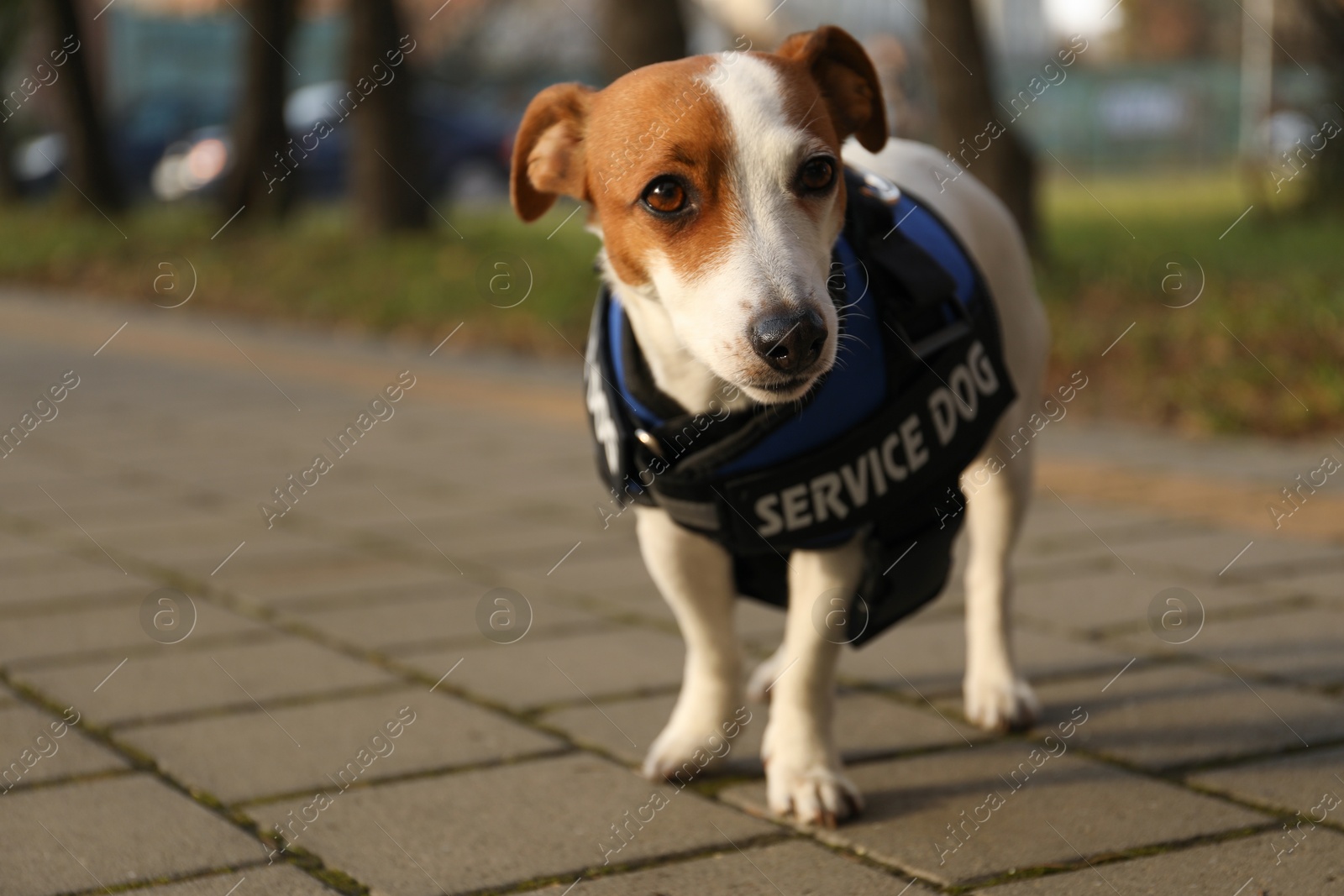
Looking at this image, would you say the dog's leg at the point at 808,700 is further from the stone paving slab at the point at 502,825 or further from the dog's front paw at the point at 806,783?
the stone paving slab at the point at 502,825

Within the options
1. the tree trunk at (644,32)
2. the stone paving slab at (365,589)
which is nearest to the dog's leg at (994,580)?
the stone paving slab at (365,589)

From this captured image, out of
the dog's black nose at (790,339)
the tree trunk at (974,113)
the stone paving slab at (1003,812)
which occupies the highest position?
the dog's black nose at (790,339)

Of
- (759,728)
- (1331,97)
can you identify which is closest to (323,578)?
(759,728)

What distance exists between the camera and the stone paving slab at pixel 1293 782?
303 centimetres

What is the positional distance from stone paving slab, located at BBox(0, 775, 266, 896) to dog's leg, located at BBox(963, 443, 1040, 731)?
172 centimetres

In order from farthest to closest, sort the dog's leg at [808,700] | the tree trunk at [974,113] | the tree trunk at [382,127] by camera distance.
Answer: the tree trunk at [382,127] → the tree trunk at [974,113] → the dog's leg at [808,700]

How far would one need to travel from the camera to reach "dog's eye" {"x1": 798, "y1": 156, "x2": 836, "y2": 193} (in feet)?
9.37

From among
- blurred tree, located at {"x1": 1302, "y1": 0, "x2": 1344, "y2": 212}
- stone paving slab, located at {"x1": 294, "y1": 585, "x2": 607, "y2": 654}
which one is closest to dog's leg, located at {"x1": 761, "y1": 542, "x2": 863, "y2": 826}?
stone paving slab, located at {"x1": 294, "y1": 585, "x2": 607, "y2": 654}

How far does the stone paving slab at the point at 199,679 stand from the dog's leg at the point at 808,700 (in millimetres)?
1299

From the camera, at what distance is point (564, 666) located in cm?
422

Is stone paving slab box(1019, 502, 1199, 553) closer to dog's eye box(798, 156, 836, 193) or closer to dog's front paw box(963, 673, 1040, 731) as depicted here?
dog's front paw box(963, 673, 1040, 731)

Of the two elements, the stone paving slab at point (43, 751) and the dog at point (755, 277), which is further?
the stone paving slab at point (43, 751)

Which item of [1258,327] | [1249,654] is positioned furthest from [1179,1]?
[1249,654]

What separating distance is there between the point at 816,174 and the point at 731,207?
191 mm
